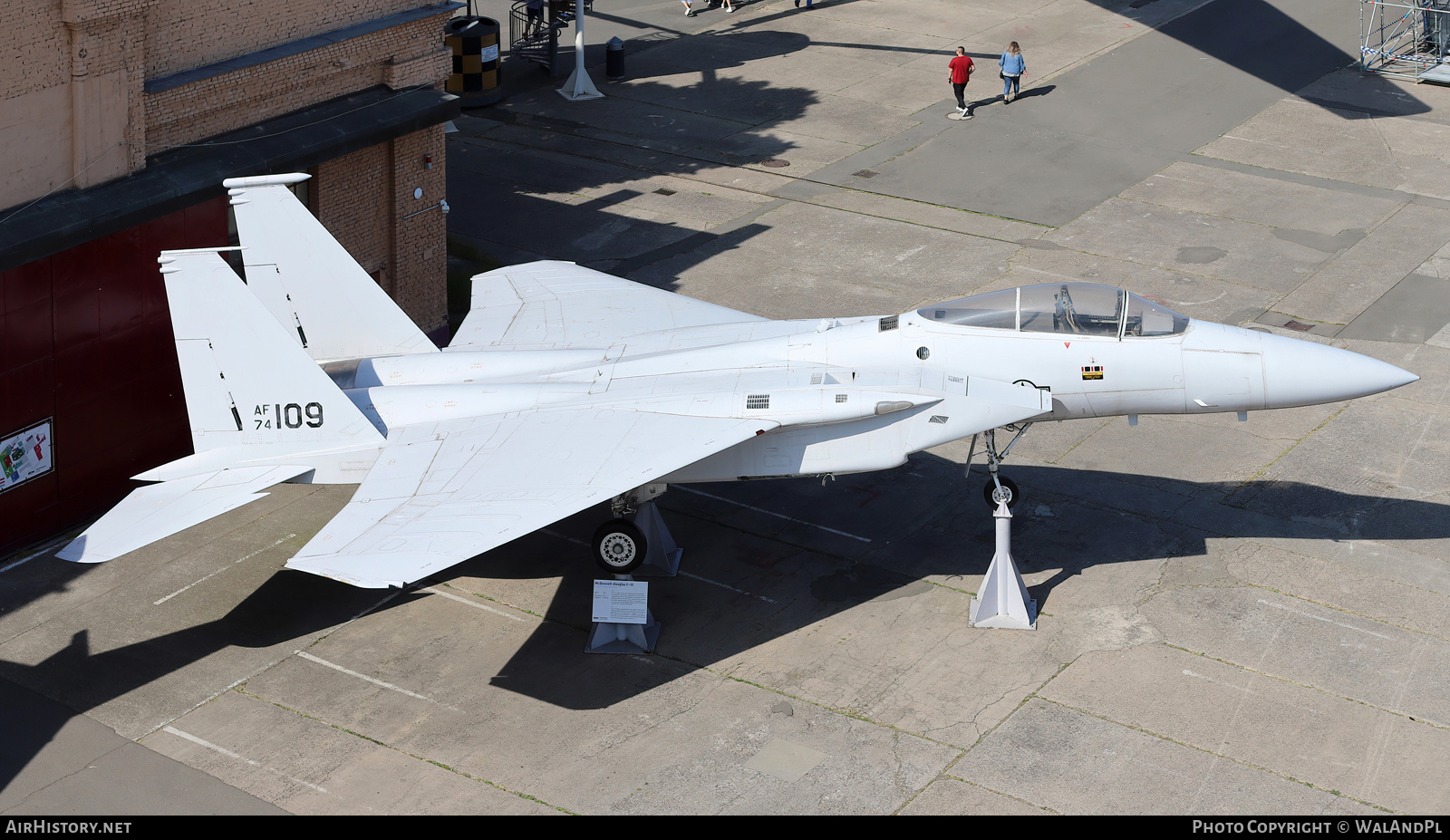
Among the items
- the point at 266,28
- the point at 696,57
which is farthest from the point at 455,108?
the point at 696,57

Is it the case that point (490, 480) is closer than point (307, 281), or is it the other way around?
point (490, 480)

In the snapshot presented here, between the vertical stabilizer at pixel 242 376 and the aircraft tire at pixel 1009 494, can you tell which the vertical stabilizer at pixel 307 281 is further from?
the aircraft tire at pixel 1009 494

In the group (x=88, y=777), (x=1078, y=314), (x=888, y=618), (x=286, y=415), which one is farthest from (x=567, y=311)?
(x=88, y=777)

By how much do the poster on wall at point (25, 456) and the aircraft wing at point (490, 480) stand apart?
15.6 feet

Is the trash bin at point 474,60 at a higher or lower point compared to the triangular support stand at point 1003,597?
higher

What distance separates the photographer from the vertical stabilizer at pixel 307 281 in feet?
55.7

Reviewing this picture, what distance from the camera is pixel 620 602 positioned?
1544 cm

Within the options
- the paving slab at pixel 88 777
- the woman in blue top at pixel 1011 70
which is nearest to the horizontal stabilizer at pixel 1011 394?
the paving slab at pixel 88 777

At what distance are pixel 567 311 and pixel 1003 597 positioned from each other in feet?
22.7

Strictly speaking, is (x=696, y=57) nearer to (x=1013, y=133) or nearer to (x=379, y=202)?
(x=1013, y=133)

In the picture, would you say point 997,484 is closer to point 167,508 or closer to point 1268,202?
point 167,508

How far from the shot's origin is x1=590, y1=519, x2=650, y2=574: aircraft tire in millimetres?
16047

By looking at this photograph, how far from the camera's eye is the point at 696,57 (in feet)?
125

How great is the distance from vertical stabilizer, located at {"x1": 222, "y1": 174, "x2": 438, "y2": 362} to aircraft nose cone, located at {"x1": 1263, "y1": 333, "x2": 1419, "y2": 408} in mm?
9958
